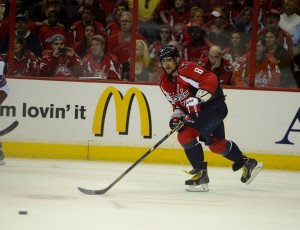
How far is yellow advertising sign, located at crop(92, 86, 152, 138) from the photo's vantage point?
28.2 ft

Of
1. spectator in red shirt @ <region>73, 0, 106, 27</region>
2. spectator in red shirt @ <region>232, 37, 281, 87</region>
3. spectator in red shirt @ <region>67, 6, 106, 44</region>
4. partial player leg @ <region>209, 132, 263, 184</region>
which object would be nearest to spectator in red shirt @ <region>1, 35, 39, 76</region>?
spectator in red shirt @ <region>67, 6, 106, 44</region>

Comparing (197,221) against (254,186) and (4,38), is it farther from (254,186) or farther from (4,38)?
(4,38)

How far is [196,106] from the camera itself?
633 centimetres

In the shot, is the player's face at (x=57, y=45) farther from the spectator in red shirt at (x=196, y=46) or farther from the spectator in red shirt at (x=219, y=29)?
the spectator in red shirt at (x=219, y=29)

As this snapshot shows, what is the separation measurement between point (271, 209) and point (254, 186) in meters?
1.35

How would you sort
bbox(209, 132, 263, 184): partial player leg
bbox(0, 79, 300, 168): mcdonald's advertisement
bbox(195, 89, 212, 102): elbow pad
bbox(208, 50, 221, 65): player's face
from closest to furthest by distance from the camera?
bbox(195, 89, 212, 102): elbow pad < bbox(209, 132, 263, 184): partial player leg < bbox(0, 79, 300, 168): mcdonald's advertisement < bbox(208, 50, 221, 65): player's face

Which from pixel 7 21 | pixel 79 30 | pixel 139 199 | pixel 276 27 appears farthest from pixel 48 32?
pixel 139 199

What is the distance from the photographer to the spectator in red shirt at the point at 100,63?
872 cm

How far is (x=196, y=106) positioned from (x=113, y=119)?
2385mm

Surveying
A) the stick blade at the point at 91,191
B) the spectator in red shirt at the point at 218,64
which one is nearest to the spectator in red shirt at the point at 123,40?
the spectator in red shirt at the point at 218,64

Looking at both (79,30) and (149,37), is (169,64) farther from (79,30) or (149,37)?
(79,30)

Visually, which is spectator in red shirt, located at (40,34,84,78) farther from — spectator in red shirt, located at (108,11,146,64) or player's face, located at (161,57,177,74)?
player's face, located at (161,57,177,74)

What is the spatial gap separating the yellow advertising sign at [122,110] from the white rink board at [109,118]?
41mm

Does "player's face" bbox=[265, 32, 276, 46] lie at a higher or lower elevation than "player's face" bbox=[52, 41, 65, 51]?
higher
